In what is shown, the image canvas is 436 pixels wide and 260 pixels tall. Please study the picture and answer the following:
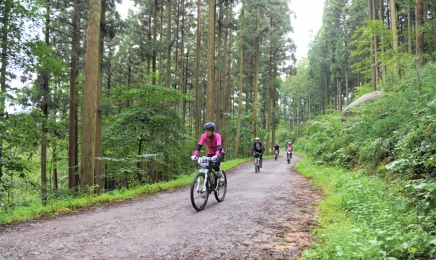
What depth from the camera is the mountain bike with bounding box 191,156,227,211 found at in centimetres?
603

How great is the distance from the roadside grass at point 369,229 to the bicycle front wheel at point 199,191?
2.49 meters

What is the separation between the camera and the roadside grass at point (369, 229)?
2955mm

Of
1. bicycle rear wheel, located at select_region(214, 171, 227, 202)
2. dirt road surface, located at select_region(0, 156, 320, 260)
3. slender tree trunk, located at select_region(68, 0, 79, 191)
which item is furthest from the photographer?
slender tree trunk, located at select_region(68, 0, 79, 191)

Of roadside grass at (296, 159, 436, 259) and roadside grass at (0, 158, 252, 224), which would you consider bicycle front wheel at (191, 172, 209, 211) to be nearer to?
roadside grass at (296, 159, 436, 259)

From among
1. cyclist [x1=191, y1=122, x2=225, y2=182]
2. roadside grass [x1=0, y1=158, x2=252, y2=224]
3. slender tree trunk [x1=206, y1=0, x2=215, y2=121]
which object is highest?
slender tree trunk [x1=206, y1=0, x2=215, y2=121]

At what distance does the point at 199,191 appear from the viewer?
6.18 m

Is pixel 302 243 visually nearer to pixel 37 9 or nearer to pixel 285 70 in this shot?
pixel 37 9

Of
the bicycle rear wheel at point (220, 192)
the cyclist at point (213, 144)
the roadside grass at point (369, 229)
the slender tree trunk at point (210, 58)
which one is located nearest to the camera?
the roadside grass at point (369, 229)

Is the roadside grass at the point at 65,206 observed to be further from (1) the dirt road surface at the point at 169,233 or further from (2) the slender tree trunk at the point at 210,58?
(2) the slender tree trunk at the point at 210,58

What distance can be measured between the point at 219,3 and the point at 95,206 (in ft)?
45.7

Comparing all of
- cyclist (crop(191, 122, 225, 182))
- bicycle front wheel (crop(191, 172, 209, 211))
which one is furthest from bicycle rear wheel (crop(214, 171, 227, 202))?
bicycle front wheel (crop(191, 172, 209, 211))

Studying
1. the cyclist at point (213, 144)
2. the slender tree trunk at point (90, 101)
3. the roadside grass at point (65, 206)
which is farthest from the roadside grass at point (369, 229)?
the slender tree trunk at point (90, 101)

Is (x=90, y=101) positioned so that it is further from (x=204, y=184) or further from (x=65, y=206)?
(x=204, y=184)

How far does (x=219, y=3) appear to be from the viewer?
1644 cm
